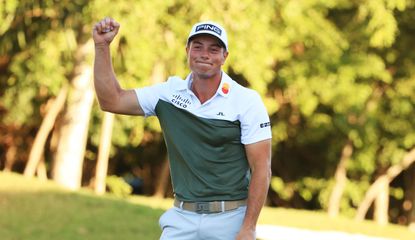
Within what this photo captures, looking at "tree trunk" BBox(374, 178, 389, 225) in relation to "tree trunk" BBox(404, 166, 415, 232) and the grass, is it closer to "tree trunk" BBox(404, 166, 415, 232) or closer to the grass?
"tree trunk" BBox(404, 166, 415, 232)

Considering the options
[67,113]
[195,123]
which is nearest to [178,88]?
[195,123]

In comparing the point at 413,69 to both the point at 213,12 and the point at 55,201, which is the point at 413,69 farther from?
the point at 55,201

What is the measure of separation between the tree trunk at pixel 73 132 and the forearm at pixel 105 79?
15.0 meters

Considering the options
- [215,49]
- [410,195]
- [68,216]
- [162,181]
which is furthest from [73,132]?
[215,49]

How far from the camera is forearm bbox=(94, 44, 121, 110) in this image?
521 centimetres

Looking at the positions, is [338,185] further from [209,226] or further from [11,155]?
[209,226]

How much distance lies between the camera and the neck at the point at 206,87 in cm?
534

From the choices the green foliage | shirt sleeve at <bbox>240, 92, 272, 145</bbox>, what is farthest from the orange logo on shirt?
the green foliage

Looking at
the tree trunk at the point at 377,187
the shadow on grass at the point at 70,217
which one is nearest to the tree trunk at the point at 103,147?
the shadow on grass at the point at 70,217

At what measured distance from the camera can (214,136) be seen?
17.3 feet

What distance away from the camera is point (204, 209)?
17.6ft

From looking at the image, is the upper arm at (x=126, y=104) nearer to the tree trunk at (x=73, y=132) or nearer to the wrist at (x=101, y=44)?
the wrist at (x=101, y=44)

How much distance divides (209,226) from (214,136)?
45 centimetres

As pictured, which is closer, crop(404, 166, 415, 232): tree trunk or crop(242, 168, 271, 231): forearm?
crop(242, 168, 271, 231): forearm
